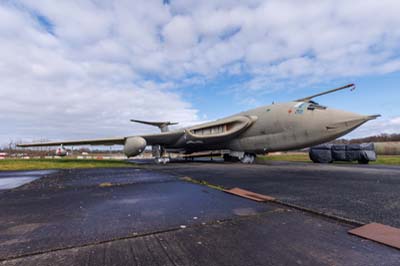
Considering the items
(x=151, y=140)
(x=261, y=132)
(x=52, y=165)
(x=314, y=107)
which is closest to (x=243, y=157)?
(x=261, y=132)

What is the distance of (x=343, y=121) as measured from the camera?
12.1 meters

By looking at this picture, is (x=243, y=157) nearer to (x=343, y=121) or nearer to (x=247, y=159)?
(x=247, y=159)

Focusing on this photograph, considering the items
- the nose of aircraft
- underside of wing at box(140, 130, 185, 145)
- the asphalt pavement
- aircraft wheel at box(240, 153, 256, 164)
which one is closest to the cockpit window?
the nose of aircraft

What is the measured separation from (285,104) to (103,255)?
14.7 meters

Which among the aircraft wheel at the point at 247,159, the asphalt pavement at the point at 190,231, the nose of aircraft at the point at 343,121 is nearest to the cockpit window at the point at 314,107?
the nose of aircraft at the point at 343,121

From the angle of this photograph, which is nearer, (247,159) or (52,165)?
(52,165)

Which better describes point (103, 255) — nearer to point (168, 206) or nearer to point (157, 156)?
point (168, 206)

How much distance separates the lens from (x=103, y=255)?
2031mm

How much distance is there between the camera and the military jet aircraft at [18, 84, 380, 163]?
12.7 m

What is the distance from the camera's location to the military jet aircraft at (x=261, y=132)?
41.6ft

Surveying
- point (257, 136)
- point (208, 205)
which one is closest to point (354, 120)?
point (257, 136)

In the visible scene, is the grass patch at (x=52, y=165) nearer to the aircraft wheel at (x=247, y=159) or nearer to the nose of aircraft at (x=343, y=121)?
the aircraft wheel at (x=247, y=159)

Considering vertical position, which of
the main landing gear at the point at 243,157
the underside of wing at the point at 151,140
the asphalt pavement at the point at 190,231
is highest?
the underside of wing at the point at 151,140

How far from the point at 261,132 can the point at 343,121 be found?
514cm
